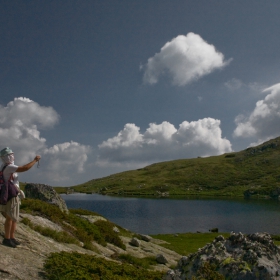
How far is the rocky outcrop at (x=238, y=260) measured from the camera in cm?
893

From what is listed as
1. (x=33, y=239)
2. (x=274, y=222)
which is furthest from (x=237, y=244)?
(x=274, y=222)

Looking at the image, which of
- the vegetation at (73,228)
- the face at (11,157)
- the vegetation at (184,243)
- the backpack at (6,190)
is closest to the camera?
the backpack at (6,190)

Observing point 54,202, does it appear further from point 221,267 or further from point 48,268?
point 221,267

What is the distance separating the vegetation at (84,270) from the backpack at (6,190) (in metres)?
2.80

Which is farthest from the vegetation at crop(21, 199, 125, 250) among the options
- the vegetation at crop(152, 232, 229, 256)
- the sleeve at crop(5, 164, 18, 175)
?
the vegetation at crop(152, 232, 229, 256)

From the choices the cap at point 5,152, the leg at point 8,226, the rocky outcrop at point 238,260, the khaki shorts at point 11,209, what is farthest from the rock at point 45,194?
the rocky outcrop at point 238,260

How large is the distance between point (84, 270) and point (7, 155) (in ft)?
17.1

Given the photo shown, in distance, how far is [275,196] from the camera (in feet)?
558

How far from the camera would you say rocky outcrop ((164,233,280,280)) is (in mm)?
8930

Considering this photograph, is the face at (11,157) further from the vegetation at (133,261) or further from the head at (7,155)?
the vegetation at (133,261)

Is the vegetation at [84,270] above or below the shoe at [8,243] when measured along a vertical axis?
below

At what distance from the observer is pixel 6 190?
33.3ft

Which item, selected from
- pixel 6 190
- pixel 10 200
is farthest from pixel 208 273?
pixel 6 190

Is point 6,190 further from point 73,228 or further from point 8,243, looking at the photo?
point 73,228
